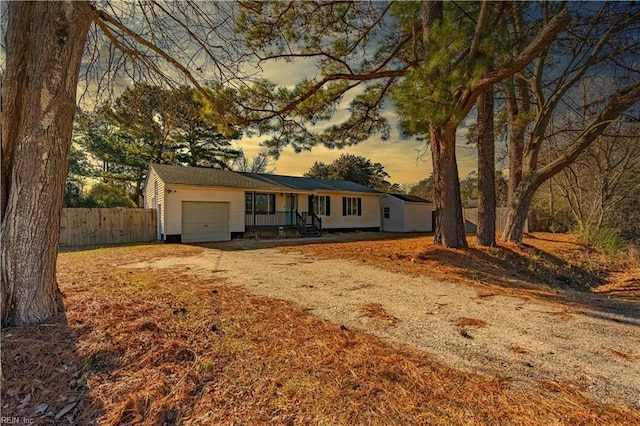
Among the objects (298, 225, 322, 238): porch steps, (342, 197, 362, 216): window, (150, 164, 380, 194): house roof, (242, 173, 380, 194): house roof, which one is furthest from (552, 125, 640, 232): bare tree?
(298, 225, 322, 238): porch steps

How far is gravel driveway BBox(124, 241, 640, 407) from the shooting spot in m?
2.38

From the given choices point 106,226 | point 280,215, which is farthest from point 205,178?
point 106,226

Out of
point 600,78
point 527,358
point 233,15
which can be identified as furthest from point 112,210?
point 600,78

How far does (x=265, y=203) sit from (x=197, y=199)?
381 centimetres

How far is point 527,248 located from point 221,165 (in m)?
21.6

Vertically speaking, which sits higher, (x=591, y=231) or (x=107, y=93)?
(x=107, y=93)

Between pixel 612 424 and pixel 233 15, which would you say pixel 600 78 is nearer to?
pixel 233 15

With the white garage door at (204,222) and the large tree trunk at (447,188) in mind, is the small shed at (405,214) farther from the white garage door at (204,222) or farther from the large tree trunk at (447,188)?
the large tree trunk at (447,188)

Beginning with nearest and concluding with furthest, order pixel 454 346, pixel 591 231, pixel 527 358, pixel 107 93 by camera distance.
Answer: pixel 527 358
pixel 454 346
pixel 107 93
pixel 591 231

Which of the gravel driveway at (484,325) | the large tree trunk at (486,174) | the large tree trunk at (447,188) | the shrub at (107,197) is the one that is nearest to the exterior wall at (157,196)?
the shrub at (107,197)

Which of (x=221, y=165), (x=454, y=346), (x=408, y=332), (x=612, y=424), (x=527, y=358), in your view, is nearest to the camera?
(x=612, y=424)

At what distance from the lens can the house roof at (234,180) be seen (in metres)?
14.1

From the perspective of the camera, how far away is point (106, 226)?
1342cm

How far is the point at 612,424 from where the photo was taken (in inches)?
68.8
